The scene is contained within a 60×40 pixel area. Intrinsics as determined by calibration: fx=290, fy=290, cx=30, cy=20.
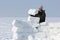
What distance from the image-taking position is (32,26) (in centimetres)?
896

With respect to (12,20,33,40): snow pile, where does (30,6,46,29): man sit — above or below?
above

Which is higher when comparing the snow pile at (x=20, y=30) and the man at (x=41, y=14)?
the man at (x=41, y=14)

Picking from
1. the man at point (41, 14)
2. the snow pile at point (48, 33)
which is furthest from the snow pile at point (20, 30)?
the man at point (41, 14)

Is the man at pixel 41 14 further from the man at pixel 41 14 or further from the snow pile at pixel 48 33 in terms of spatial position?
the snow pile at pixel 48 33

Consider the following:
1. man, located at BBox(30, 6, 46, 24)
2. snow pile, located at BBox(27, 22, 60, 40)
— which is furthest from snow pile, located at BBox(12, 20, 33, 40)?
man, located at BBox(30, 6, 46, 24)

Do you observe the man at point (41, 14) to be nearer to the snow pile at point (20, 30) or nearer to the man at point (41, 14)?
the man at point (41, 14)

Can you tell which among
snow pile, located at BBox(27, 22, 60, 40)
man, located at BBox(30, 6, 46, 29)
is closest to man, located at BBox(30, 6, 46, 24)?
man, located at BBox(30, 6, 46, 29)

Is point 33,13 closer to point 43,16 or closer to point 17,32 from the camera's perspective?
point 43,16

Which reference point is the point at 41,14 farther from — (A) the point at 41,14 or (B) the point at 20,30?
(B) the point at 20,30

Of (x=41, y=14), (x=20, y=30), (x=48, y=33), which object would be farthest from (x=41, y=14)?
(x=20, y=30)

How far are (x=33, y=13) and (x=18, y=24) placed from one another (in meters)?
0.92

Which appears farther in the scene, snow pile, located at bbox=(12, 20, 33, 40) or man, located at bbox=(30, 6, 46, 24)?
man, located at bbox=(30, 6, 46, 24)

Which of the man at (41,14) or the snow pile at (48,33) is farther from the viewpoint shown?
the man at (41,14)

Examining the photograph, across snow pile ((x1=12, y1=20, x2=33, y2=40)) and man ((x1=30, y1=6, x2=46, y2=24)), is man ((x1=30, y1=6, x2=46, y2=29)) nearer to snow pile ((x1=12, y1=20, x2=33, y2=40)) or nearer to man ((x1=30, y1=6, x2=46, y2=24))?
man ((x1=30, y1=6, x2=46, y2=24))
